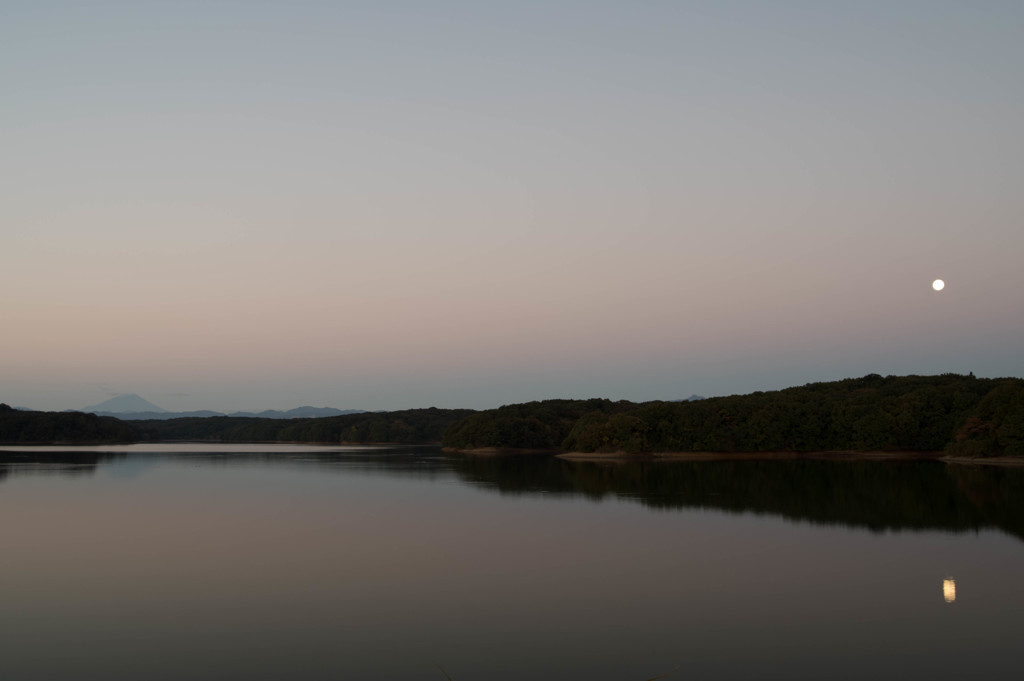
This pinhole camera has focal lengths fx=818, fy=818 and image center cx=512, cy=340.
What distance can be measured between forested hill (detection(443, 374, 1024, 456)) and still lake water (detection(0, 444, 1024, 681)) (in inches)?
1599

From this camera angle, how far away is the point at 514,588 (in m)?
21.2

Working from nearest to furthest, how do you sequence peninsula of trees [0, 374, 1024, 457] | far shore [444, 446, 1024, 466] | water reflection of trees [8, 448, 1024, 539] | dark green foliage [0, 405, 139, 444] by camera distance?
water reflection of trees [8, 448, 1024, 539], peninsula of trees [0, 374, 1024, 457], far shore [444, 446, 1024, 466], dark green foliage [0, 405, 139, 444]

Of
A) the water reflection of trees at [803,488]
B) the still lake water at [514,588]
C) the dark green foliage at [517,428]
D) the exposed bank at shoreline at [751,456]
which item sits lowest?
the still lake water at [514,588]

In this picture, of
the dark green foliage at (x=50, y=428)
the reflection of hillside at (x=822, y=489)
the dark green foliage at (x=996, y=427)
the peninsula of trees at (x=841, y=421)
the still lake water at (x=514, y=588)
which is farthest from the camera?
the dark green foliage at (x=50, y=428)

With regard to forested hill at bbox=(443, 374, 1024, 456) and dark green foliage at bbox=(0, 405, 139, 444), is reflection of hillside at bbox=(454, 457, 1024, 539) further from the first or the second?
dark green foliage at bbox=(0, 405, 139, 444)

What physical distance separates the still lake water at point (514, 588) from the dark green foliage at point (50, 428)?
437 ft

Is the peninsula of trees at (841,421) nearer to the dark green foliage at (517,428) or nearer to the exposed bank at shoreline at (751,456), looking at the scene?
the exposed bank at shoreline at (751,456)

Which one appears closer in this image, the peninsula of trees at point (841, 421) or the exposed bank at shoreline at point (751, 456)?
the peninsula of trees at point (841, 421)

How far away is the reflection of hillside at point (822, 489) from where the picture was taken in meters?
36.6

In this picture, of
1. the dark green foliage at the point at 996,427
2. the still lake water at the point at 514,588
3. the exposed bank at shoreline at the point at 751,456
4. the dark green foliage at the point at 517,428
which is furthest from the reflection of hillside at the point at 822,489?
the dark green foliage at the point at 517,428

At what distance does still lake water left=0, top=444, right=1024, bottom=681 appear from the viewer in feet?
48.0

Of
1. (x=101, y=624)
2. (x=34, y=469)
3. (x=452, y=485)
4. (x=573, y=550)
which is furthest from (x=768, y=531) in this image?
(x=34, y=469)

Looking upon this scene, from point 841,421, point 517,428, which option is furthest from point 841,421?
point 517,428

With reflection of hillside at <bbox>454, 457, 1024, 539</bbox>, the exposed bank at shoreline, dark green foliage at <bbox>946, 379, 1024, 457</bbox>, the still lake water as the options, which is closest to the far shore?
the exposed bank at shoreline
